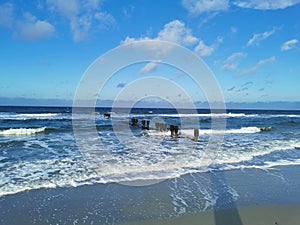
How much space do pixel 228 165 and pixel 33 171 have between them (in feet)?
22.9

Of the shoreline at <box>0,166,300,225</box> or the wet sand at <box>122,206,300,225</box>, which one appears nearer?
the wet sand at <box>122,206,300,225</box>

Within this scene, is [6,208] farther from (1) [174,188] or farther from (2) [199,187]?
(2) [199,187]

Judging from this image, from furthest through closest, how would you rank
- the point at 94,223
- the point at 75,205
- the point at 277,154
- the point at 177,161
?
1. the point at 277,154
2. the point at 177,161
3. the point at 75,205
4. the point at 94,223

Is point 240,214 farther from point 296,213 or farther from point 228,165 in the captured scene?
point 228,165

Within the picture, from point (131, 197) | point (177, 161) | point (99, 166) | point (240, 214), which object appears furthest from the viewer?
point (177, 161)

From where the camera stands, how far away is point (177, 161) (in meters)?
11.4

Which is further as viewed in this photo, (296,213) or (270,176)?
(270,176)

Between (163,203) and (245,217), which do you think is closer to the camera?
(245,217)

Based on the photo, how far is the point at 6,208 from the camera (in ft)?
19.8

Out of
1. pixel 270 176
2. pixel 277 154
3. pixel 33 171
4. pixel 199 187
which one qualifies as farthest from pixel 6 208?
pixel 277 154

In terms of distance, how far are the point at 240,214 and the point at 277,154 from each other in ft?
28.8

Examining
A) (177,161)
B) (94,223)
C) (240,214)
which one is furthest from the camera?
(177,161)

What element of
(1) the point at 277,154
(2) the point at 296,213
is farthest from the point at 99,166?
(1) the point at 277,154

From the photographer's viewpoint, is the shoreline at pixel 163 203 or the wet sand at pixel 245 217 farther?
the shoreline at pixel 163 203
